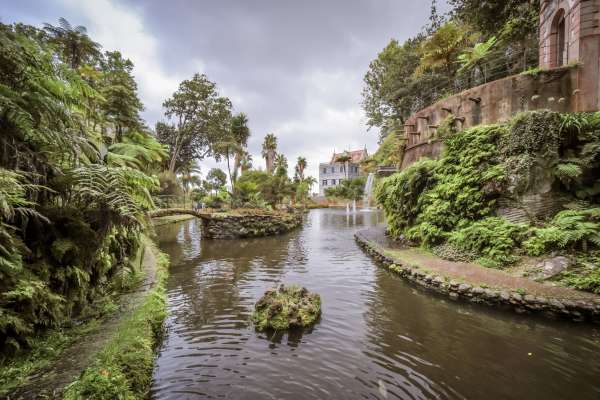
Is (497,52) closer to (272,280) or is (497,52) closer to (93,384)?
(272,280)

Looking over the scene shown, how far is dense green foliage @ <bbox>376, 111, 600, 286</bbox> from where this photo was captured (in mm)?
7672

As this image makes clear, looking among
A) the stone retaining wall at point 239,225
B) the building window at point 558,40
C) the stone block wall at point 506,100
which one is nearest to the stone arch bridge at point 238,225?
the stone retaining wall at point 239,225

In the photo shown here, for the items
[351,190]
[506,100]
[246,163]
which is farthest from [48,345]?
[351,190]

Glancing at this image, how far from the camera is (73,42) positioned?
14.1 m

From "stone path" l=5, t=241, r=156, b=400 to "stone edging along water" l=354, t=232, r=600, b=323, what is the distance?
7.50m

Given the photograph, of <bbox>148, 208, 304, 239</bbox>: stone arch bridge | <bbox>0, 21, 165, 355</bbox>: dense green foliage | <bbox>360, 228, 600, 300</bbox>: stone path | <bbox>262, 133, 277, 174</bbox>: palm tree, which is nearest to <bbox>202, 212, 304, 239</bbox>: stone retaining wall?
<bbox>148, 208, 304, 239</bbox>: stone arch bridge

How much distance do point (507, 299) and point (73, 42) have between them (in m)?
20.9

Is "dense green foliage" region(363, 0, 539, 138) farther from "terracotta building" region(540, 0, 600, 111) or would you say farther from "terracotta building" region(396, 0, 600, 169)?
"terracotta building" region(540, 0, 600, 111)

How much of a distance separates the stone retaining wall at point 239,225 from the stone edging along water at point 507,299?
1136 centimetres

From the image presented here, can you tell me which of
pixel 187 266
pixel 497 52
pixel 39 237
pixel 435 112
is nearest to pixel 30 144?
pixel 39 237

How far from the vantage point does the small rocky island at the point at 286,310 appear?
584cm

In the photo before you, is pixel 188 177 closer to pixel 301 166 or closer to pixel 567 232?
pixel 301 166

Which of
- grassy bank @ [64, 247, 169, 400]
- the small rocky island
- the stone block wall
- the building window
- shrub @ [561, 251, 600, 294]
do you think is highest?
the building window

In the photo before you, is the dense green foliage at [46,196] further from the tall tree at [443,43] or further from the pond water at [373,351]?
Result: the tall tree at [443,43]
